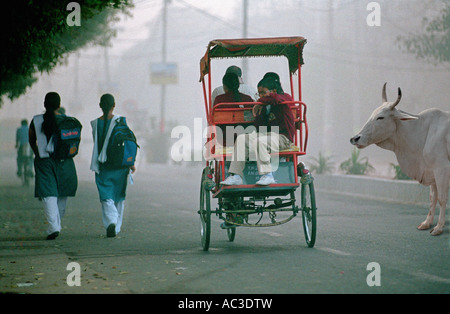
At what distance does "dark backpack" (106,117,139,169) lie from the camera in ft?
35.9

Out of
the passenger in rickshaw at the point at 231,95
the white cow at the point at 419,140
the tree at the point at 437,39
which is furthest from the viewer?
the tree at the point at 437,39

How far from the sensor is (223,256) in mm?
8969

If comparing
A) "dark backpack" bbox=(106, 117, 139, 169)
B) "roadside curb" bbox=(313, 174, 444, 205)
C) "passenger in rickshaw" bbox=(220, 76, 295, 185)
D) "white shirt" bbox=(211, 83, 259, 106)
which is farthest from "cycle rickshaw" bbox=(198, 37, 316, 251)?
"roadside curb" bbox=(313, 174, 444, 205)

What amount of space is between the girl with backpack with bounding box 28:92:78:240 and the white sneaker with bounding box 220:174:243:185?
119 inches

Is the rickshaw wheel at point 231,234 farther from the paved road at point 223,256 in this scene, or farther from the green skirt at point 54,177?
the green skirt at point 54,177

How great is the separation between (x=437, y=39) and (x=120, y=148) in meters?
11.8

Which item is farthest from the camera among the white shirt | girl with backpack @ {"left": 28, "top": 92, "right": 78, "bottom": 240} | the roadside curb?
the roadside curb

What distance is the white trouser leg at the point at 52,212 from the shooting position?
1079 cm

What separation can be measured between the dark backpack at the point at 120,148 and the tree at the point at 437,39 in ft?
35.3

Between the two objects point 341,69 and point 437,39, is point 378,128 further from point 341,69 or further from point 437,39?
point 341,69

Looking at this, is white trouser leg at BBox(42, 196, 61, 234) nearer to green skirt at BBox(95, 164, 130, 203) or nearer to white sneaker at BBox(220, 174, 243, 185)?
green skirt at BBox(95, 164, 130, 203)

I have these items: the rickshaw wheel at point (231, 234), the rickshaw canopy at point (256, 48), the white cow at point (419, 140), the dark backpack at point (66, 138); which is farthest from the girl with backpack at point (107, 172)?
the white cow at point (419, 140)
